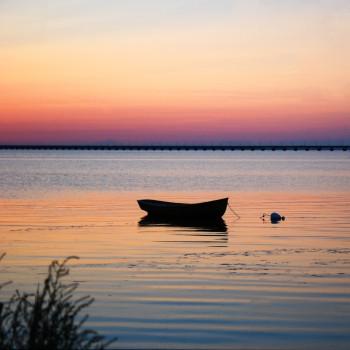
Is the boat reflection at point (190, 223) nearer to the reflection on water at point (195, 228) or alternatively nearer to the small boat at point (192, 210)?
the reflection on water at point (195, 228)

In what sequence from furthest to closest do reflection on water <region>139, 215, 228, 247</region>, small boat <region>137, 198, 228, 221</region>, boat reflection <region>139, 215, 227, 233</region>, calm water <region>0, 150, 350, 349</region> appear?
1. small boat <region>137, 198, 228, 221</region>
2. boat reflection <region>139, 215, 227, 233</region>
3. reflection on water <region>139, 215, 228, 247</region>
4. calm water <region>0, 150, 350, 349</region>

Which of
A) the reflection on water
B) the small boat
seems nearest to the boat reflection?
the reflection on water

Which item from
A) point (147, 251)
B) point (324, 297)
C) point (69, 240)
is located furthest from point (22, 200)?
point (324, 297)

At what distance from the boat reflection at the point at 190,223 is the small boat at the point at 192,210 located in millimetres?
200

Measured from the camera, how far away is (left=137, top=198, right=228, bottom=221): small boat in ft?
111

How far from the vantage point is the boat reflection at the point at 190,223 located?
102 ft

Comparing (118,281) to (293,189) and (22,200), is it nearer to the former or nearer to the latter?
(22,200)

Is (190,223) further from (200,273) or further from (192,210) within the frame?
(200,273)

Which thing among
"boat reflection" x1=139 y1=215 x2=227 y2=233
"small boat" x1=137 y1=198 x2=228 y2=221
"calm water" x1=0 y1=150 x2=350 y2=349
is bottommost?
"calm water" x1=0 y1=150 x2=350 y2=349

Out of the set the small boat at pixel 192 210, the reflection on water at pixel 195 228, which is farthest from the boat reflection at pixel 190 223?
the small boat at pixel 192 210

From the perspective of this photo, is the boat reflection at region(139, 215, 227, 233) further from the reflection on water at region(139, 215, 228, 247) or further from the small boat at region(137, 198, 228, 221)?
the small boat at region(137, 198, 228, 221)

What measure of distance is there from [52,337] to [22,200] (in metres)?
42.0

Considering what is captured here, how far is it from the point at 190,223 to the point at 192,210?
3.06 ft

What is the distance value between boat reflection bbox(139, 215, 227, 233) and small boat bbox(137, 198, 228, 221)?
0.66 feet
